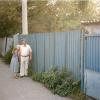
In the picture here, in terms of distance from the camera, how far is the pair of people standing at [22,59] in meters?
13.6

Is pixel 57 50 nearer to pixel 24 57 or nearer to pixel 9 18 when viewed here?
pixel 24 57

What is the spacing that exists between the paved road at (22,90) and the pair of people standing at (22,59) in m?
0.67

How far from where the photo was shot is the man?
536 inches

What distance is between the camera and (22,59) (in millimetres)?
13711

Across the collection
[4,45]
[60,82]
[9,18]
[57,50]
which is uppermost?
[9,18]

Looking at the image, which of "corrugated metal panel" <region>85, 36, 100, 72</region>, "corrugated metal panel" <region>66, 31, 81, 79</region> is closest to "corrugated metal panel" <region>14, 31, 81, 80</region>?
"corrugated metal panel" <region>66, 31, 81, 79</region>

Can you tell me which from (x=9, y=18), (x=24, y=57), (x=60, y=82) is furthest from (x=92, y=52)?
(x=9, y=18)

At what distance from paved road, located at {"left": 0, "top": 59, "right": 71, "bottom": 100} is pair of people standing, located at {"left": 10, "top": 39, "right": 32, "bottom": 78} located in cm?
67

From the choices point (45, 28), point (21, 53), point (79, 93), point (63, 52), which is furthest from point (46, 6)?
point (79, 93)

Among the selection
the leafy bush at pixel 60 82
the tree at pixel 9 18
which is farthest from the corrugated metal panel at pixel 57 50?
the tree at pixel 9 18

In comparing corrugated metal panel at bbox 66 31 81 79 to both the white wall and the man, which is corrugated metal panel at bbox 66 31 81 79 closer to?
the man

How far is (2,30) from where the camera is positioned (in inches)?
1130

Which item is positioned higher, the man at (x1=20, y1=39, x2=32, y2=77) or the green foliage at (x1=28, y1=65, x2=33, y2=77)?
the man at (x1=20, y1=39, x2=32, y2=77)

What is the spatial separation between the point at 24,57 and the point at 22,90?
9.71ft
